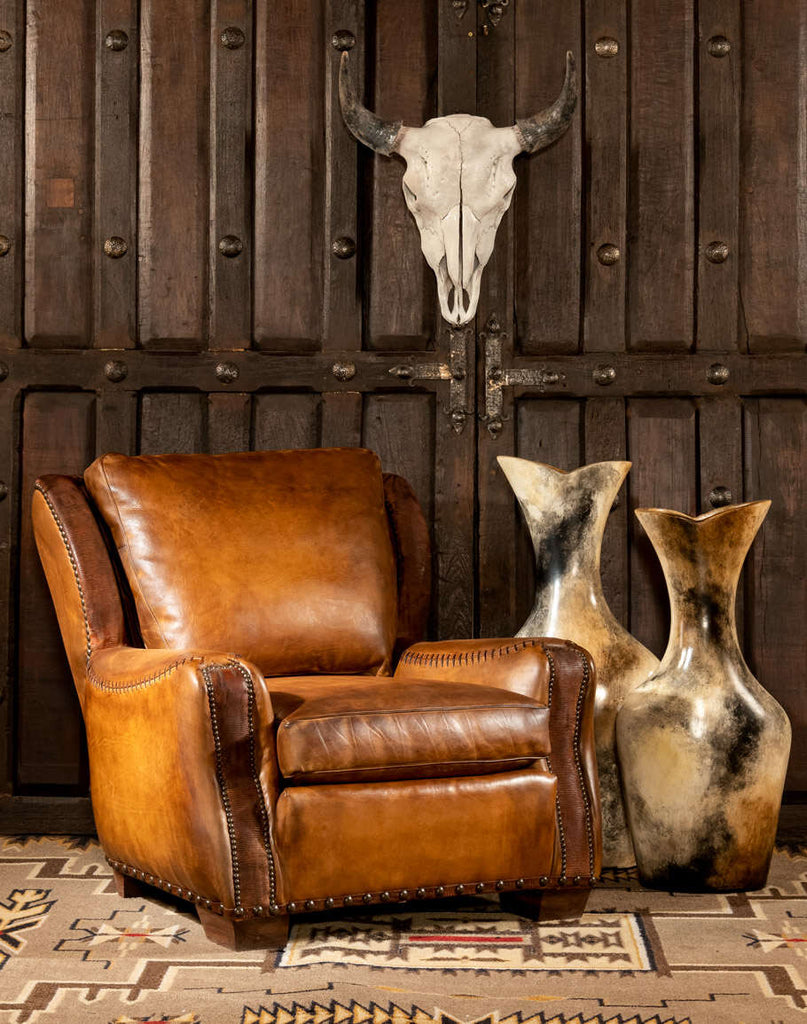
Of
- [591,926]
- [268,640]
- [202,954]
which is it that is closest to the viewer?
[202,954]

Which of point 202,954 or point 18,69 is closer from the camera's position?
point 202,954

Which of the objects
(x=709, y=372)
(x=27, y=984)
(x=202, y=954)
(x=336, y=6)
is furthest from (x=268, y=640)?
(x=336, y=6)

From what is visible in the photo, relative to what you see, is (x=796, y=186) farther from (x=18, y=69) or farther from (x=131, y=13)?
(x=18, y=69)

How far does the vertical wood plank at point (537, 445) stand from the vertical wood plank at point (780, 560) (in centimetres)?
50

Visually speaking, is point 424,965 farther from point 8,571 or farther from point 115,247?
point 115,247

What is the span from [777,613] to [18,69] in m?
2.66

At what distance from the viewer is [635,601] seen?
3.31m

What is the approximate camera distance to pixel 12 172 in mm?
3338

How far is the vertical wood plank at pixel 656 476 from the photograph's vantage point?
3.31m

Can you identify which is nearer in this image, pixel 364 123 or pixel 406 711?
pixel 406 711

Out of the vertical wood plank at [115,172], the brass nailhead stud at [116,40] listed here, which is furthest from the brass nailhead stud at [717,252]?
the brass nailhead stud at [116,40]

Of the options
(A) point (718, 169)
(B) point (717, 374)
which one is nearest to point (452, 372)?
(B) point (717, 374)

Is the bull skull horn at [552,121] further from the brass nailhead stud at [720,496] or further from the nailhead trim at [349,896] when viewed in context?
the nailhead trim at [349,896]

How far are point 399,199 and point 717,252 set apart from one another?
0.92 meters
